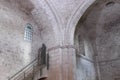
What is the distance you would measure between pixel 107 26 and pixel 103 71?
397cm

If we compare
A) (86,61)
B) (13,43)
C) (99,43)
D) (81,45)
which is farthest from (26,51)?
(99,43)

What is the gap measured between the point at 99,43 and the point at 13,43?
810 cm

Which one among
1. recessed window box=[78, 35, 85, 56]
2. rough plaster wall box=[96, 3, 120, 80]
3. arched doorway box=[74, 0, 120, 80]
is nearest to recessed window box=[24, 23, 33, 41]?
arched doorway box=[74, 0, 120, 80]

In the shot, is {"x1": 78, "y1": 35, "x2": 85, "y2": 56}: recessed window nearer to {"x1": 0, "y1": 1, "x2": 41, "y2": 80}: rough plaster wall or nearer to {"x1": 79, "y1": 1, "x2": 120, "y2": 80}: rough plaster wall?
{"x1": 79, "y1": 1, "x2": 120, "y2": 80}: rough plaster wall

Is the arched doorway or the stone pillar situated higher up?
the arched doorway

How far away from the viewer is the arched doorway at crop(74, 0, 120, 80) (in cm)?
1348

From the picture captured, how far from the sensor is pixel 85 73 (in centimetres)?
1334

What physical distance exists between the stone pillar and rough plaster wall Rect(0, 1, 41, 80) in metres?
1.92

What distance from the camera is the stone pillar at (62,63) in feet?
30.1

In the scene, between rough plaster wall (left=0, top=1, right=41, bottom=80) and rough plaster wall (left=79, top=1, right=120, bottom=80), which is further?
rough plaster wall (left=79, top=1, right=120, bottom=80)

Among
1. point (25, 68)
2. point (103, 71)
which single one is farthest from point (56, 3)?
point (103, 71)

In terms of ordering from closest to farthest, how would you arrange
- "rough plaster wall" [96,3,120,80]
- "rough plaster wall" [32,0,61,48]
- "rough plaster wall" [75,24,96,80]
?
"rough plaster wall" [32,0,61,48] < "rough plaster wall" [75,24,96,80] < "rough plaster wall" [96,3,120,80]

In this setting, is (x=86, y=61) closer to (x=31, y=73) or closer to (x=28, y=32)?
(x=31, y=73)

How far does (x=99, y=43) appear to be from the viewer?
15180 mm
